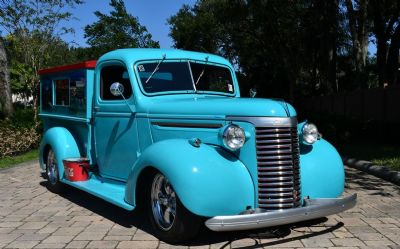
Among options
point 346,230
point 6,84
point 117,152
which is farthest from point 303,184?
point 6,84

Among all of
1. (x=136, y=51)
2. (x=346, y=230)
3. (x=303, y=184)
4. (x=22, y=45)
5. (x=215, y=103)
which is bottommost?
(x=346, y=230)

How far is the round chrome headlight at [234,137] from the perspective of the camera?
489 centimetres

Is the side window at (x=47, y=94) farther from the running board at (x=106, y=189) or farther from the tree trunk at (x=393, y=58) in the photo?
the tree trunk at (x=393, y=58)

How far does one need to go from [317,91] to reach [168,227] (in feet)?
110

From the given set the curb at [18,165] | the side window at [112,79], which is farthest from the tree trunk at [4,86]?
the side window at [112,79]

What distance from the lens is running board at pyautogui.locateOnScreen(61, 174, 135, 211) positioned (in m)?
5.68

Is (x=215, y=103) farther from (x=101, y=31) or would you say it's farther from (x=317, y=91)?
(x=317, y=91)

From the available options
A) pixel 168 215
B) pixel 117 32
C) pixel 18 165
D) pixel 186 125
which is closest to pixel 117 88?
pixel 186 125

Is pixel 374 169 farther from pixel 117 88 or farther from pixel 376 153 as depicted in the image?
pixel 117 88

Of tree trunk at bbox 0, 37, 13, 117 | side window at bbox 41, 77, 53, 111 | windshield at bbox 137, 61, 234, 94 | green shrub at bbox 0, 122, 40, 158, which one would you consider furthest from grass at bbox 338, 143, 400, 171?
tree trunk at bbox 0, 37, 13, 117

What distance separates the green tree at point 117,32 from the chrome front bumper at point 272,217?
17353 mm

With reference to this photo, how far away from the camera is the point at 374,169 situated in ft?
31.0

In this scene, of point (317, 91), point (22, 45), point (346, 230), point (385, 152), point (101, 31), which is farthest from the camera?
point (317, 91)

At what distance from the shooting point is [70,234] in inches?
219
